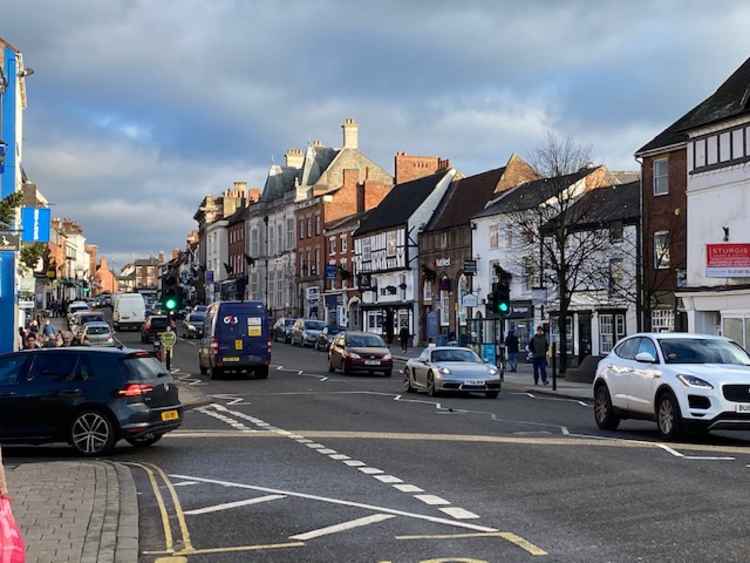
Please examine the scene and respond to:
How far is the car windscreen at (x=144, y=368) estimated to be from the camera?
51.8 ft

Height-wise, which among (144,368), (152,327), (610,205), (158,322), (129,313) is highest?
(610,205)

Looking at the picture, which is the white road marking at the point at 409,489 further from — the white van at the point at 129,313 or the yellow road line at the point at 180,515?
the white van at the point at 129,313

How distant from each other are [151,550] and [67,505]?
1.99 metres

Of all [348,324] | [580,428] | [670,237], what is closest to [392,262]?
[348,324]

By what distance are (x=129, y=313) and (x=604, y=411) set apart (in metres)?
65.3

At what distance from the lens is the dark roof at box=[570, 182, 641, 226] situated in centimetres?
4724

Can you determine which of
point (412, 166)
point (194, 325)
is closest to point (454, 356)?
point (194, 325)

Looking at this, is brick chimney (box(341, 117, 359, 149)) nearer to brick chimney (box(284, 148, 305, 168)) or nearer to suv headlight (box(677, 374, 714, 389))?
brick chimney (box(284, 148, 305, 168))

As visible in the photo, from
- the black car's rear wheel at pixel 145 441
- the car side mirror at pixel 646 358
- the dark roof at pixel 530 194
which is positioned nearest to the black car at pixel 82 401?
the black car's rear wheel at pixel 145 441

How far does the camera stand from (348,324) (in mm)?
83500

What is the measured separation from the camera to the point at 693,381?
16.5 m

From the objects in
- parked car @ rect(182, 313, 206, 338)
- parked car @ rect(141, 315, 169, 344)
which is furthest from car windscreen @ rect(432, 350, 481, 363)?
parked car @ rect(182, 313, 206, 338)

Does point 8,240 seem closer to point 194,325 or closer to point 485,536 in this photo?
point 485,536

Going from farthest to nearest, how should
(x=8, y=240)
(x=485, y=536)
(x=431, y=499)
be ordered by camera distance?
(x=8, y=240), (x=431, y=499), (x=485, y=536)
